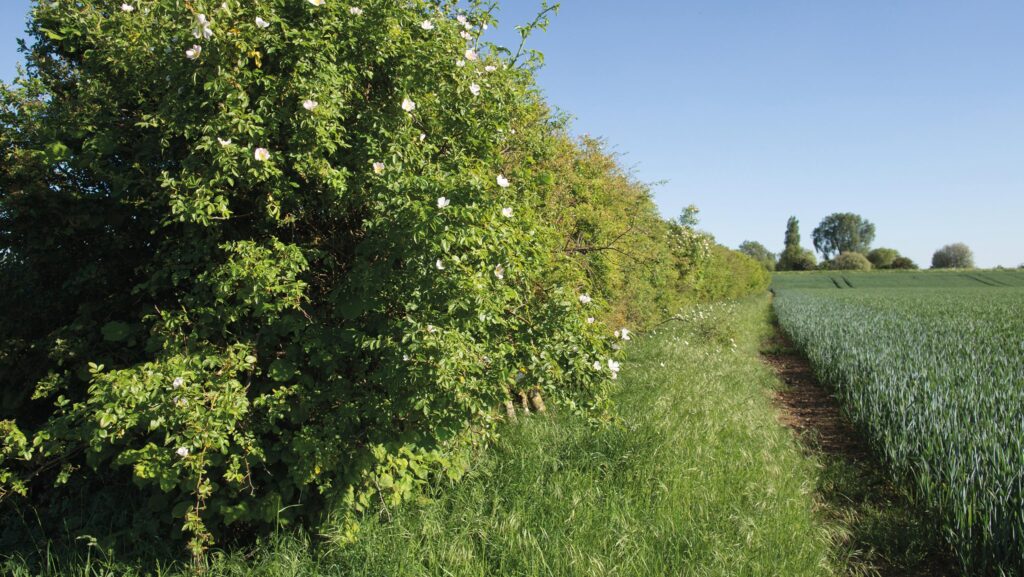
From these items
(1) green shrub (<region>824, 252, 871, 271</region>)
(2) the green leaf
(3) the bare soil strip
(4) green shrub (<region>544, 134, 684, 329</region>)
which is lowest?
(3) the bare soil strip

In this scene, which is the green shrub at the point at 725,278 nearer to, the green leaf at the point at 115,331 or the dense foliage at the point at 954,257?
the green leaf at the point at 115,331

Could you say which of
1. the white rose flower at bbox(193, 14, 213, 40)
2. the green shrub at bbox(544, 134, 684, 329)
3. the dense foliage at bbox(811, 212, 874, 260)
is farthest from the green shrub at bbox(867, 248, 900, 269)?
the white rose flower at bbox(193, 14, 213, 40)

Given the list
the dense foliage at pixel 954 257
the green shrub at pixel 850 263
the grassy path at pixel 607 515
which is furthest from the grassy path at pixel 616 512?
the dense foliage at pixel 954 257

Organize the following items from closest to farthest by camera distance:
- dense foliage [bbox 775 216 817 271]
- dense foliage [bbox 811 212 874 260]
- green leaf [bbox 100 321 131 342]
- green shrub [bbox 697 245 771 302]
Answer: green leaf [bbox 100 321 131 342], green shrub [bbox 697 245 771 302], dense foliage [bbox 775 216 817 271], dense foliage [bbox 811 212 874 260]

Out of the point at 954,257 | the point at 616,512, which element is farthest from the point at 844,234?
the point at 616,512

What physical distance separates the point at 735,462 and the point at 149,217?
4.42 m

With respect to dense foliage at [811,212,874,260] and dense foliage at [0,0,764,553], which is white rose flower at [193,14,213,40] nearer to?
dense foliage at [0,0,764,553]

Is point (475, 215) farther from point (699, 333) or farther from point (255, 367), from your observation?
point (699, 333)

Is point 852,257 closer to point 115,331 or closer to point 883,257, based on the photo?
point 883,257

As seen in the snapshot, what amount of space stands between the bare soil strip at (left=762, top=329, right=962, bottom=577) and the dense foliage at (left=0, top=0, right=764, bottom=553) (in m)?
2.14

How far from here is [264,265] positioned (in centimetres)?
255

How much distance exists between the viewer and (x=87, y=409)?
2.56 m

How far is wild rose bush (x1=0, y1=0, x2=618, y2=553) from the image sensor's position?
2557 millimetres

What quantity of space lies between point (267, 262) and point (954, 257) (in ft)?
409
